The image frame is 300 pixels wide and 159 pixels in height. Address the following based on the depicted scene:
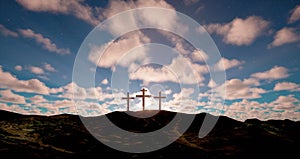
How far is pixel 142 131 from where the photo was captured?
312ft

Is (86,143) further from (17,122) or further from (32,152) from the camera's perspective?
(17,122)

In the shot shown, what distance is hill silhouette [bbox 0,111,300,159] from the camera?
64.6 meters

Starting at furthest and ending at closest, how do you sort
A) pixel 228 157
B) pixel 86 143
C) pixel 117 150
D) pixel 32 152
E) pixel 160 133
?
pixel 160 133 → pixel 86 143 → pixel 117 150 → pixel 228 157 → pixel 32 152

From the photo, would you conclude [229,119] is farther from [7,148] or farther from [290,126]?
[7,148]

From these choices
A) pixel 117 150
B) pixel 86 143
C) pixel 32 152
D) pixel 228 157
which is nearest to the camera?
pixel 32 152

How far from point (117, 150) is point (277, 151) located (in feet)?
148

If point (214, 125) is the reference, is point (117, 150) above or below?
below

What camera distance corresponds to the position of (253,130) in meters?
97.6

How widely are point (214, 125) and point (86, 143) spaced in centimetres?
5630

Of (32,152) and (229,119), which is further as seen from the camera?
(229,119)

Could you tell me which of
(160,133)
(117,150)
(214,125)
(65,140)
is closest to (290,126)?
(214,125)

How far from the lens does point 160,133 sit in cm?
9431

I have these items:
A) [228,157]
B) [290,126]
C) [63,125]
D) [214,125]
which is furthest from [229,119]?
[63,125]

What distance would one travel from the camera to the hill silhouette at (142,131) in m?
64.6
